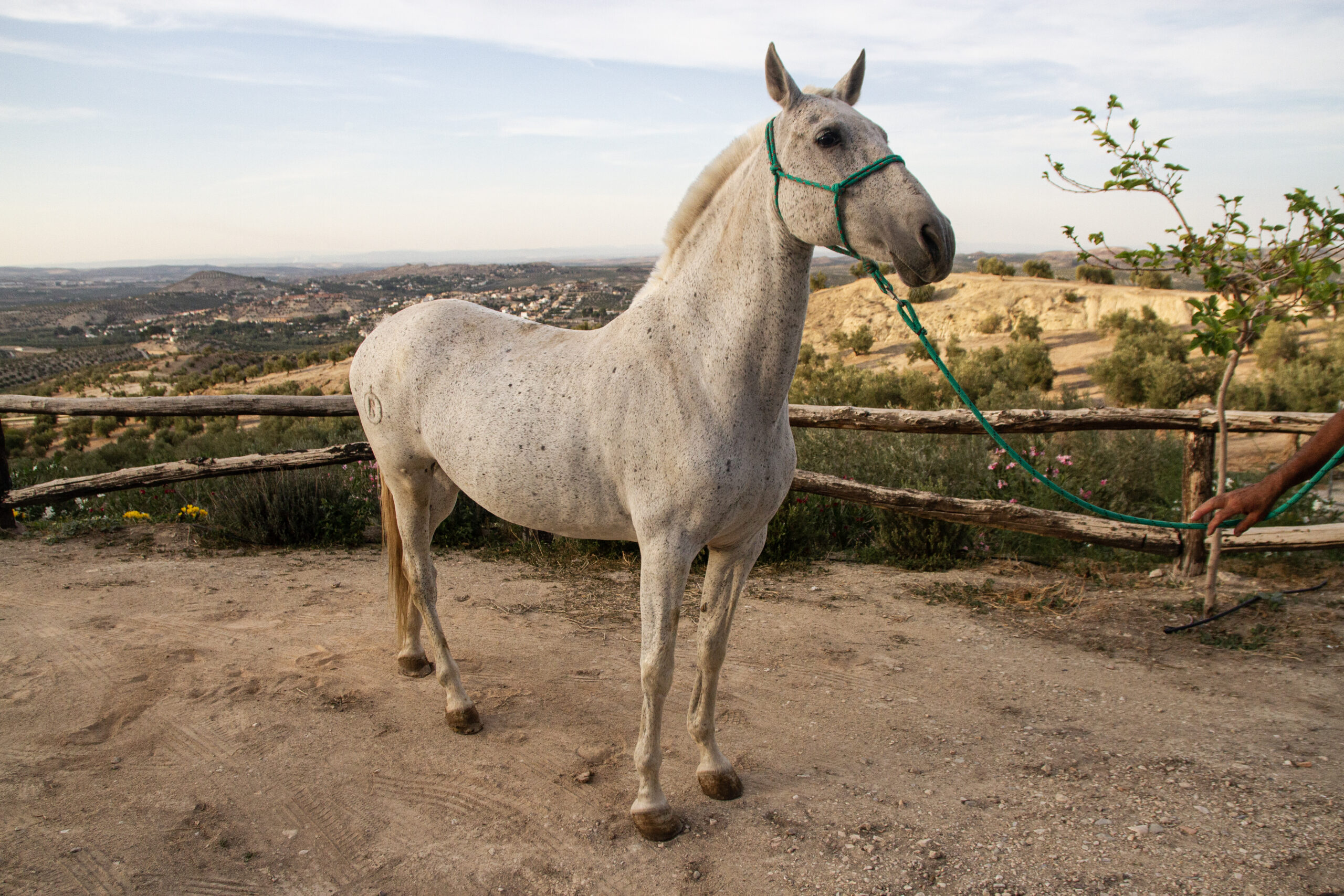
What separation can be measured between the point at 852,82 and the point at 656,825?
97.0 inches

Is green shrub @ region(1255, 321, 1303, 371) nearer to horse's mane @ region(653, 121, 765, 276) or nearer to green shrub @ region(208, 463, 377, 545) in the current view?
green shrub @ region(208, 463, 377, 545)

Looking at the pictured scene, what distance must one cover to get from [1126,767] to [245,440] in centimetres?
1431

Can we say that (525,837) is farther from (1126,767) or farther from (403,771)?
(1126,767)

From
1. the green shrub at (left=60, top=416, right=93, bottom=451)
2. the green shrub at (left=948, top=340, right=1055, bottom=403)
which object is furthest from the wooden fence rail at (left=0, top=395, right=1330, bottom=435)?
the green shrub at (left=60, top=416, right=93, bottom=451)

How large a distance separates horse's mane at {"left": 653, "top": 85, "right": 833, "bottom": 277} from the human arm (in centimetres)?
178

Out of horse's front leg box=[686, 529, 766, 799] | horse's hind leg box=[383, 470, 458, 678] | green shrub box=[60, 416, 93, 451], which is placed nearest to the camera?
horse's front leg box=[686, 529, 766, 799]

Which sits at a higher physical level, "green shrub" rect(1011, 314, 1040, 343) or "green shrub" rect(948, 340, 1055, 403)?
"green shrub" rect(1011, 314, 1040, 343)

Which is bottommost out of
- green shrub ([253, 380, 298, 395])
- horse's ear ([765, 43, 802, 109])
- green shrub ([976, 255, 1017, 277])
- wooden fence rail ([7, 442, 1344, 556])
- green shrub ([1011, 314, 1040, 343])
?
green shrub ([253, 380, 298, 395])

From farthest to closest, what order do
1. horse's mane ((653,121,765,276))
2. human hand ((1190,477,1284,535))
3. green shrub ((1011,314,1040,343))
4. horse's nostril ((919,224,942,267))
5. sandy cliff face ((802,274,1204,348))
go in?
sandy cliff face ((802,274,1204,348))
green shrub ((1011,314,1040,343))
horse's mane ((653,121,765,276))
human hand ((1190,477,1284,535))
horse's nostril ((919,224,942,267))

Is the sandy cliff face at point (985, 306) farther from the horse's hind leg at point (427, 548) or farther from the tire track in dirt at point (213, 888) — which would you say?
the tire track in dirt at point (213, 888)

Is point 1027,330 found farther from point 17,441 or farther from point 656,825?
point 17,441

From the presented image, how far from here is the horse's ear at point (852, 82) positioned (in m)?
2.22

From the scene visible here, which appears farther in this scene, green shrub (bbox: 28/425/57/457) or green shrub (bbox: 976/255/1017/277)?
green shrub (bbox: 976/255/1017/277)

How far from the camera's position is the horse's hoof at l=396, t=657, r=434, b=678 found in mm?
3729
